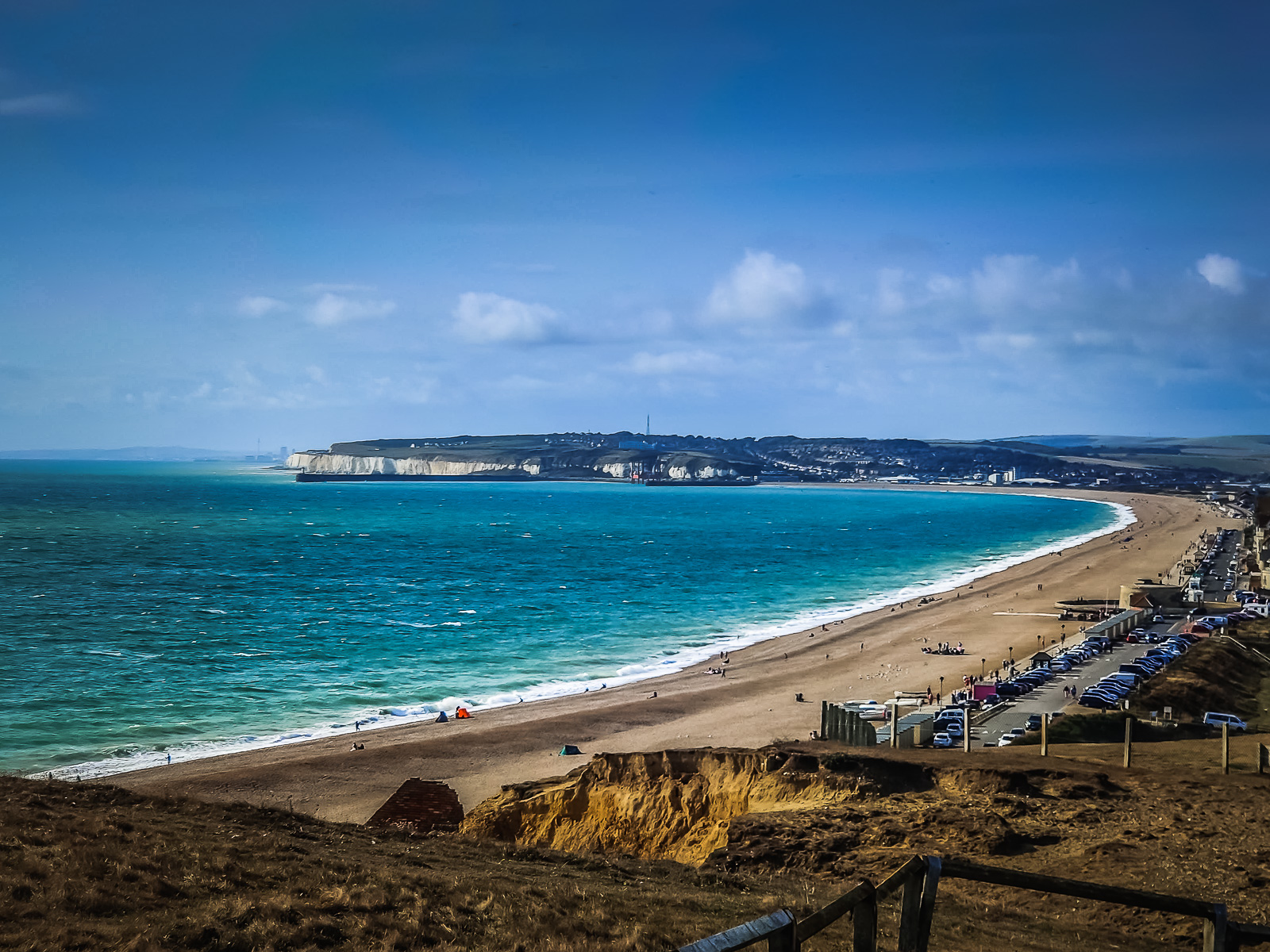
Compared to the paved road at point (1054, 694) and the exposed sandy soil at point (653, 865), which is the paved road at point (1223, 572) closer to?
the paved road at point (1054, 694)

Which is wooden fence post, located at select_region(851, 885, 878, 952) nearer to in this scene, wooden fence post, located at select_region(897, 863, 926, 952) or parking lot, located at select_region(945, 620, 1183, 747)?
wooden fence post, located at select_region(897, 863, 926, 952)

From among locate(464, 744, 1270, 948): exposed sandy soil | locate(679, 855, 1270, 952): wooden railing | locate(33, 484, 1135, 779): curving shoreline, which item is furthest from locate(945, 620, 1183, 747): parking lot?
locate(679, 855, 1270, 952): wooden railing

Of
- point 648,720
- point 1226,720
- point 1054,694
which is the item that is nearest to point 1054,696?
point 1054,694

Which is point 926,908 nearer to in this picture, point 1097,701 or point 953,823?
point 953,823

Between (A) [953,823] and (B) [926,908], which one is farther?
(A) [953,823]

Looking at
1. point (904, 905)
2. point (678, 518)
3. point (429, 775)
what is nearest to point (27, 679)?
point (429, 775)

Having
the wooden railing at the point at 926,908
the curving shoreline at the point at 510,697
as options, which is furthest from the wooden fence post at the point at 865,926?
the curving shoreline at the point at 510,697
